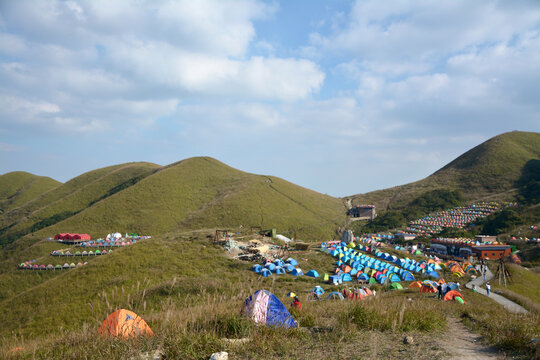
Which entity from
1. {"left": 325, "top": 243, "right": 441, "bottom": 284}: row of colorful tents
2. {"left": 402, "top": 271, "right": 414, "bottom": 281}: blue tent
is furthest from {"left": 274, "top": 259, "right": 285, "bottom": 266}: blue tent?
{"left": 402, "top": 271, "right": 414, "bottom": 281}: blue tent

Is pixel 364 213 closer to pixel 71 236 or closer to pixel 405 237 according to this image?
pixel 405 237

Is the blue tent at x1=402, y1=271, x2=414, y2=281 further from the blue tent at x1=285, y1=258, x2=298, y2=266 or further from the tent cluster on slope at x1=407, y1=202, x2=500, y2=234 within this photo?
the tent cluster on slope at x1=407, y1=202, x2=500, y2=234

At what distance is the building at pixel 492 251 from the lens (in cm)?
4544

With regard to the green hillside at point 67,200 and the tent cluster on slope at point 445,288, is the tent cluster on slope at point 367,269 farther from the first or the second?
the green hillside at point 67,200

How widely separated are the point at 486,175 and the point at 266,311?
127 m

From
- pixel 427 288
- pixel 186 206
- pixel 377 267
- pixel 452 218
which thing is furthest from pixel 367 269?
pixel 186 206

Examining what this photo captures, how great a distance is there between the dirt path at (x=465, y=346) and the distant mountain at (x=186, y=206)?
64.0m

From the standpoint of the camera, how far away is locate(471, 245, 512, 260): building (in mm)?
45438

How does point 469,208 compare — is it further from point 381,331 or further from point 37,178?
point 37,178

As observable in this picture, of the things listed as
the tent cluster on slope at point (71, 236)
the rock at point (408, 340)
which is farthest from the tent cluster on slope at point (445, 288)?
the tent cluster on slope at point (71, 236)

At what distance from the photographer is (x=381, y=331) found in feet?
18.1

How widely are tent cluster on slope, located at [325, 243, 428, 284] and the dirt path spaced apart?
19.9 metres

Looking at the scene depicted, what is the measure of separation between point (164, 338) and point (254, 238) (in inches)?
1409

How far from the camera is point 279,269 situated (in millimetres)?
26062
